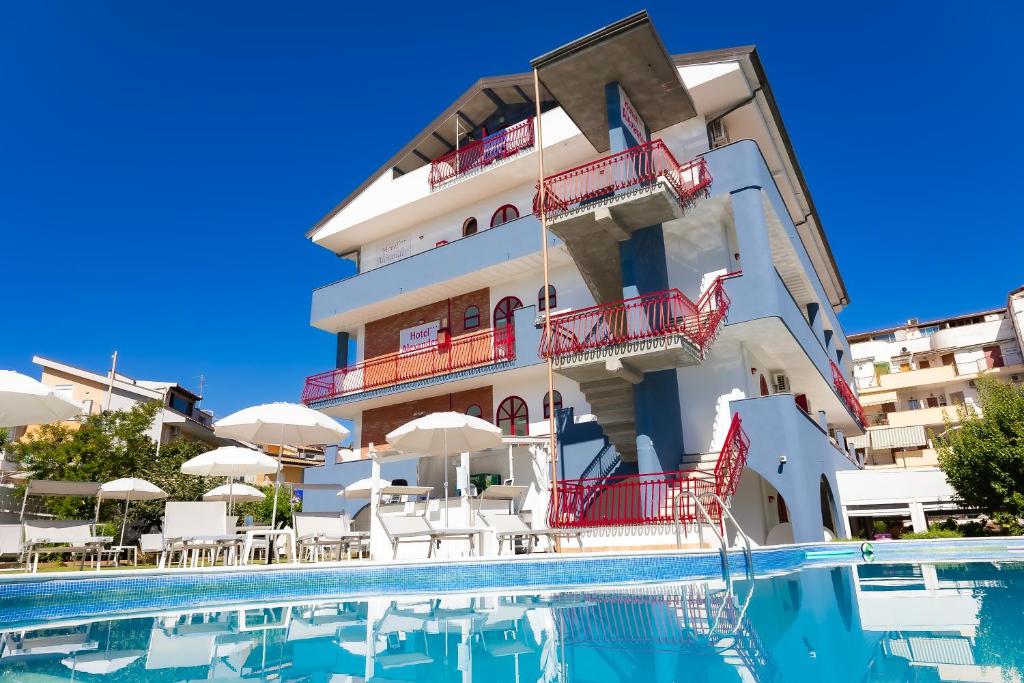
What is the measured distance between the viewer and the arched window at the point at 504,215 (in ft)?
67.5

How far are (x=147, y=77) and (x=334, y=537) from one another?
74.0 ft

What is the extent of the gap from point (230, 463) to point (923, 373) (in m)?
37.7

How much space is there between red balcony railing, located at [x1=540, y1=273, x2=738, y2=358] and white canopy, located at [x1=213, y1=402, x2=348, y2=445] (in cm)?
464

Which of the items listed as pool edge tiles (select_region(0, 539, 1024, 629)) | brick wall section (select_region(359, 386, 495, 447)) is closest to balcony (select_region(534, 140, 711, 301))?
brick wall section (select_region(359, 386, 495, 447))

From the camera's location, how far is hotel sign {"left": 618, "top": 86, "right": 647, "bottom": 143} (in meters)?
14.5

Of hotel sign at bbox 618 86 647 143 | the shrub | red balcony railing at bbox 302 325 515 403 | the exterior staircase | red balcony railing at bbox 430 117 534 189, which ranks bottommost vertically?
the shrub

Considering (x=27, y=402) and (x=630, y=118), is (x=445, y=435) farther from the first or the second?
(x=630, y=118)

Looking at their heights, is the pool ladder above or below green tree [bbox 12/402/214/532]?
below

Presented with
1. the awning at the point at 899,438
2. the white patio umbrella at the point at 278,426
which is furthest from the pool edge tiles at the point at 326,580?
the awning at the point at 899,438

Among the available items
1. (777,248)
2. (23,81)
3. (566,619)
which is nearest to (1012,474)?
(777,248)

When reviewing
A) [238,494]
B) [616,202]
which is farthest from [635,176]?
[238,494]

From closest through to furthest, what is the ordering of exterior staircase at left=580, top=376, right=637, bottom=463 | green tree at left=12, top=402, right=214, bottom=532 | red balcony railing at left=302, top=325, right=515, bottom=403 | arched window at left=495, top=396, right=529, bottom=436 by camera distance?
exterior staircase at left=580, top=376, right=637, bottom=463 < red balcony railing at left=302, top=325, right=515, bottom=403 < arched window at left=495, top=396, right=529, bottom=436 < green tree at left=12, top=402, right=214, bottom=532

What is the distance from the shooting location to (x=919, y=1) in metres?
19.4

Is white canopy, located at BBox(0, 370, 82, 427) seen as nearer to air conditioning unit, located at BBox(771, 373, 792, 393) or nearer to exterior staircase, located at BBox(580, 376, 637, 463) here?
exterior staircase, located at BBox(580, 376, 637, 463)
